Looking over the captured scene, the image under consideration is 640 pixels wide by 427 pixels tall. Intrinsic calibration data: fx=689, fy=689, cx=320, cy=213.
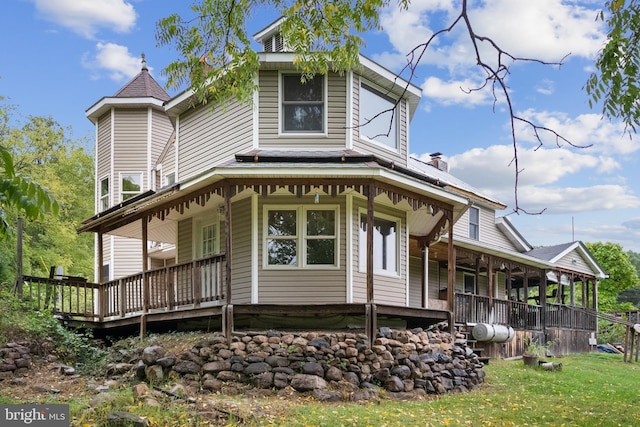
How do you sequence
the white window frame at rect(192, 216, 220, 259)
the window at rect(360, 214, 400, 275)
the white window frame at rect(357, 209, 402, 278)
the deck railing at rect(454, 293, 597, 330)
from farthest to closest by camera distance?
1. the deck railing at rect(454, 293, 597, 330)
2. the white window frame at rect(192, 216, 220, 259)
3. the window at rect(360, 214, 400, 275)
4. the white window frame at rect(357, 209, 402, 278)

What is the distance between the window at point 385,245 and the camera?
14.8 m

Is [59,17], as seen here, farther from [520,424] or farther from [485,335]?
[520,424]

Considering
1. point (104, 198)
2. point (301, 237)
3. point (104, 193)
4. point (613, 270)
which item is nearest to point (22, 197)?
point (301, 237)

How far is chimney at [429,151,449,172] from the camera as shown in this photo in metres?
27.0

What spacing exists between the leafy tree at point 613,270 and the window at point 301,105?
106 feet

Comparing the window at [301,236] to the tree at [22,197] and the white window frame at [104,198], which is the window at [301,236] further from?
the white window frame at [104,198]

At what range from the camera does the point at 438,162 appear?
27062mm

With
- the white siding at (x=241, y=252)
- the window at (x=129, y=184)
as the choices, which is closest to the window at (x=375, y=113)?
the white siding at (x=241, y=252)

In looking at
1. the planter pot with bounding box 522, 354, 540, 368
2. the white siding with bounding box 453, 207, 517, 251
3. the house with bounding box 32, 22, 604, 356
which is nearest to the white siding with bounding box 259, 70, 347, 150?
the house with bounding box 32, 22, 604, 356

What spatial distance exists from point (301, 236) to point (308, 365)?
3231 mm

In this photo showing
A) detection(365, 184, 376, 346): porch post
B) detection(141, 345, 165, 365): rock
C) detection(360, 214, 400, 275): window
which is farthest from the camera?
detection(360, 214, 400, 275): window

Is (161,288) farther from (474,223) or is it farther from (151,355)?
(474,223)

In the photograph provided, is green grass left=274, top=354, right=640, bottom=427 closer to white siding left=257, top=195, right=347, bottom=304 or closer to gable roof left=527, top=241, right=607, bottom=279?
white siding left=257, top=195, right=347, bottom=304

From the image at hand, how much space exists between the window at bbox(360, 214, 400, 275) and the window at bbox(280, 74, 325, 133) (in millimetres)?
2286
